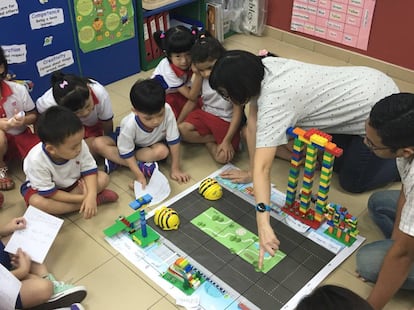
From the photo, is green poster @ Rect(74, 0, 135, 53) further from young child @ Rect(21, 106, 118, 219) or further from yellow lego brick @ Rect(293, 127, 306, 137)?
yellow lego brick @ Rect(293, 127, 306, 137)

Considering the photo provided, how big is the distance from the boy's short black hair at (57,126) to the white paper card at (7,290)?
0.47 m

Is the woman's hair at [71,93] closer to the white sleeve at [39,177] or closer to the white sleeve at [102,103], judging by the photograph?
the white sleeve at [102,103]

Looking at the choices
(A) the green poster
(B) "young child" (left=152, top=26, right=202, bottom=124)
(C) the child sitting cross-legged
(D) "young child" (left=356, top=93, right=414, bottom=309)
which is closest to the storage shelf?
(A) the green poster

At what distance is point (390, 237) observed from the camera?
5.56 ft

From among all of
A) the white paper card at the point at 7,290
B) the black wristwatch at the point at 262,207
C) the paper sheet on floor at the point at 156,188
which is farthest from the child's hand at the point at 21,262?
the black wristwatch at the point at 262,207

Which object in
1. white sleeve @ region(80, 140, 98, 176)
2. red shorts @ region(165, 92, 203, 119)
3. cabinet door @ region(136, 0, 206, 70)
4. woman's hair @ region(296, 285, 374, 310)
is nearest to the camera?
woman's hair @ region(296, 285, 374, 310)

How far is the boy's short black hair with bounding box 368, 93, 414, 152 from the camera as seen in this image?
3.94ft

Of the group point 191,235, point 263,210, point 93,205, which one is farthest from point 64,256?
point 263,210

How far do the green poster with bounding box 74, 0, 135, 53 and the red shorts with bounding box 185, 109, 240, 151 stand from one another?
73 centimetres

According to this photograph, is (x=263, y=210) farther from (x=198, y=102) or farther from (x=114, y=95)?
(x=114, y=95)

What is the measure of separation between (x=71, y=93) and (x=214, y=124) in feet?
2.10

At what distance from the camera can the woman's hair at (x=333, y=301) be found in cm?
76

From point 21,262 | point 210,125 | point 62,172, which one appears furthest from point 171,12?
point 21,262

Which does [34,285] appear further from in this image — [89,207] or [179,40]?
[179,40]
